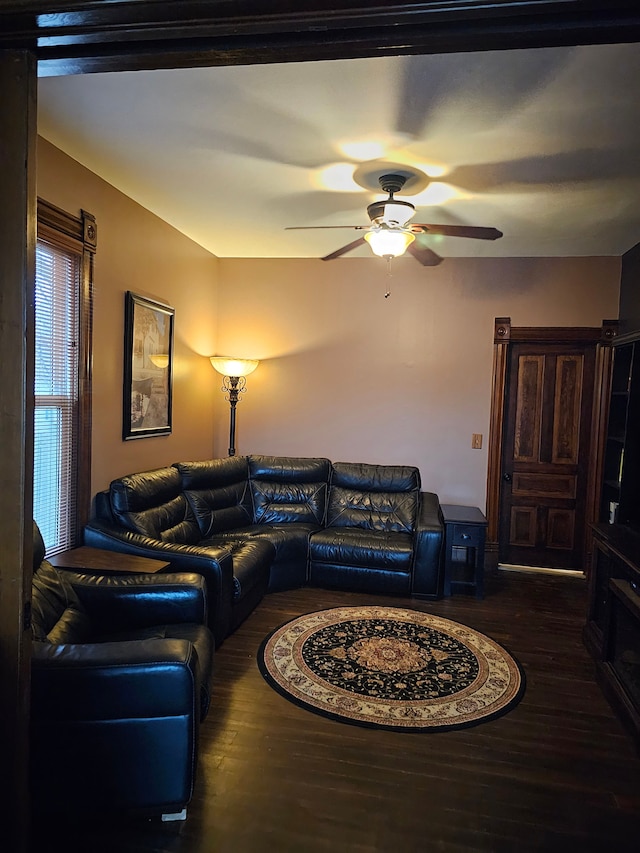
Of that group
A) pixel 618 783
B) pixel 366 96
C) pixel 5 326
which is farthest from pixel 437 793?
pixel 366 96

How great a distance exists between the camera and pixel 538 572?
5.08m

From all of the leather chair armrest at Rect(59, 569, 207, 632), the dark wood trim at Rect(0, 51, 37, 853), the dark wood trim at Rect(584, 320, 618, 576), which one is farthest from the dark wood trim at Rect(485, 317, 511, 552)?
the dark wood trim at Rect(0, 51, 37, 853)

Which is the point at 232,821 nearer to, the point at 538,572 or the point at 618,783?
the point at 618,783

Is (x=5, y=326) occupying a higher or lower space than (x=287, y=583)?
higher

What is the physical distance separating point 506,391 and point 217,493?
9.09ft

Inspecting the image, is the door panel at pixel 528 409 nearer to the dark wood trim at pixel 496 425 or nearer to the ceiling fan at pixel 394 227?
the dark wood trim at pixel 496 425

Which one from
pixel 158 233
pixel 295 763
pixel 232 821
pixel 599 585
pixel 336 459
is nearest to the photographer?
pixel 232 821

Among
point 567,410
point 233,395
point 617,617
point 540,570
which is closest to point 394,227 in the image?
point 617,617

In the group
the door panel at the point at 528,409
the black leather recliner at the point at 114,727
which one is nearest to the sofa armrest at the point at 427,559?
the door panel at the point at 528,409

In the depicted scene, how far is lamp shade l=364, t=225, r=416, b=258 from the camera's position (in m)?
3.17

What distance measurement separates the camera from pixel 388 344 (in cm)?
531

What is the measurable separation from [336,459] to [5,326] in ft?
14.3

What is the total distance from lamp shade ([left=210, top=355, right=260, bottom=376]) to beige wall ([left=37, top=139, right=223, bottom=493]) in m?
0.21

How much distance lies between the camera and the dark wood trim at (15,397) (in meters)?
1.23
